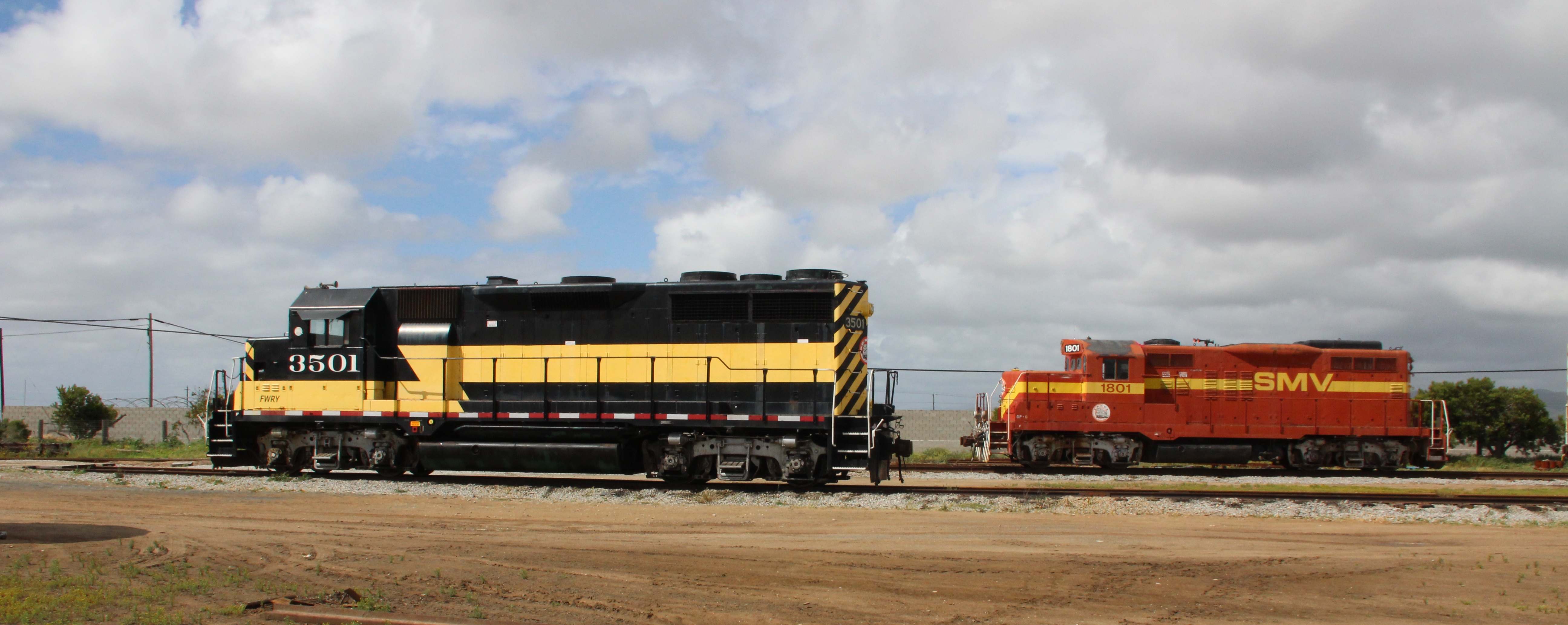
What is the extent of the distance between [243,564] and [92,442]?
1211 inches

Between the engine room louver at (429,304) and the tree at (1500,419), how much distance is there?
88.3 feet

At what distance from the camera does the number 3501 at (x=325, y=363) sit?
53.3 ft

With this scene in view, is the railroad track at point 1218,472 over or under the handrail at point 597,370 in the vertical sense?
under

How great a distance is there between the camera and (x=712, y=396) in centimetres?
1518

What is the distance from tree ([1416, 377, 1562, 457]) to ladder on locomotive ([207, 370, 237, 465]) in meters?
30.4

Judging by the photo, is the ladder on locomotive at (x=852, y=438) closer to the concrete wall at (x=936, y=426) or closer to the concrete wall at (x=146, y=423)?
the concrete wall at (x=936, y=426)

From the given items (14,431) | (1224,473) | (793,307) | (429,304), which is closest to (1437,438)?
(1224,473)

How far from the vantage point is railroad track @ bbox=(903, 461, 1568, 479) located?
62.5ft

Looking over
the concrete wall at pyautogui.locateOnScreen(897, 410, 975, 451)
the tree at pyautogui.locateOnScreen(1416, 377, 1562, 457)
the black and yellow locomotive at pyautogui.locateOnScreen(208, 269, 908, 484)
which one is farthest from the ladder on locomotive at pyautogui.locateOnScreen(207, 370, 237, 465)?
the tree at pyautogui.locateOnScreen(1416, 377, 1562, 457)

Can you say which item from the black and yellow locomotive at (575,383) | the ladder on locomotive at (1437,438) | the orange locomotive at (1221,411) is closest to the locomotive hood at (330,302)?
the black and yellow locomotive at (575,383)

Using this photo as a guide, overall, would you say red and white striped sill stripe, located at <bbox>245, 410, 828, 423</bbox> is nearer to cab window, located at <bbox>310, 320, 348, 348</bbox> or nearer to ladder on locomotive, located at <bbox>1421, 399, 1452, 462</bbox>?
cab window, located at <bbox>310, 320, 348, 348</bbox>

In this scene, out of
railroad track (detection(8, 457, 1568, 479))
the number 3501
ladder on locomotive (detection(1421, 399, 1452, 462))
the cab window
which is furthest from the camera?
ladder on locomotive (detection(1421, 399, 1452, 462))

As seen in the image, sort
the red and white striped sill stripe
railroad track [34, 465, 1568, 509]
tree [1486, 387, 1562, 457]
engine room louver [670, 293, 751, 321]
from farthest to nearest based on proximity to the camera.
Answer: tree [1486, 387, 1562, 457] < engine room louver [670, 293, 751, 321] < the red and white striped sill stripe < railroad track [34, 465, 1568, 509]

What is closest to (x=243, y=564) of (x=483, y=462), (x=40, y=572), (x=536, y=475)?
(x=40, y=572)
